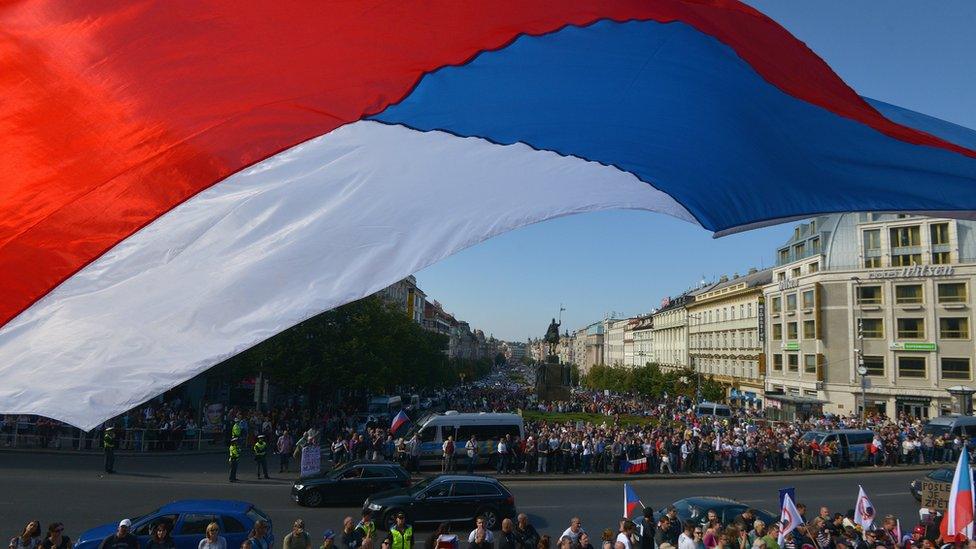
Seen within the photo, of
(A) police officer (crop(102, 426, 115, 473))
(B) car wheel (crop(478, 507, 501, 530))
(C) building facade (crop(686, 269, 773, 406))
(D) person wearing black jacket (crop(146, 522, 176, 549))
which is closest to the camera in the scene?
(D) person wearing black jacket (crop(146, 522, 176, 549))

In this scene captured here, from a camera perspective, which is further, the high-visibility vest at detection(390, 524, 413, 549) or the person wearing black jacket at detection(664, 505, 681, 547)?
the person wearing black jacket at detection(664, 505, 681, 547)

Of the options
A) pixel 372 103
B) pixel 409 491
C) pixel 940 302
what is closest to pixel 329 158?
pixel 372 103

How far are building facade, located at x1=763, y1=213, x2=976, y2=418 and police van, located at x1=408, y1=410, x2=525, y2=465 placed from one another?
2797 cm

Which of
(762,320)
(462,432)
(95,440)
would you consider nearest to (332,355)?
(95,440)

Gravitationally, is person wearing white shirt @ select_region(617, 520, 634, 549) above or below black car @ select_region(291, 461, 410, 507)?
above

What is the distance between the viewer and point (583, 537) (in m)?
10.8

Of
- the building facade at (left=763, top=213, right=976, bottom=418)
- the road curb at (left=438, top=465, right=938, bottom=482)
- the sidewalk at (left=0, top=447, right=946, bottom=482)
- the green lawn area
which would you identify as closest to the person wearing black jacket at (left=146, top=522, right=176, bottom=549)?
the sidewalk at (left=0, top=447, right=946, bottom=482)

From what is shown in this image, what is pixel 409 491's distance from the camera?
16547 millimetres

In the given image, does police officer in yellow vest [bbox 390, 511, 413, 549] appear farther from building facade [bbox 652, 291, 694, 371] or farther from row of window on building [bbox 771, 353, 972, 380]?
building facade [bbox 652, 291, 694, 371]

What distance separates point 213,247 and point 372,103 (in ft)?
3.82

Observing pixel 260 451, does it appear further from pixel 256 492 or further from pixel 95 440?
pixel 95 440

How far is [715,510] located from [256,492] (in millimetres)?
13687

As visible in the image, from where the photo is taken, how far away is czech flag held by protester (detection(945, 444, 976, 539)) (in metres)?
10.8

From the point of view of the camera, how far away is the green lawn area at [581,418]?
143ft
